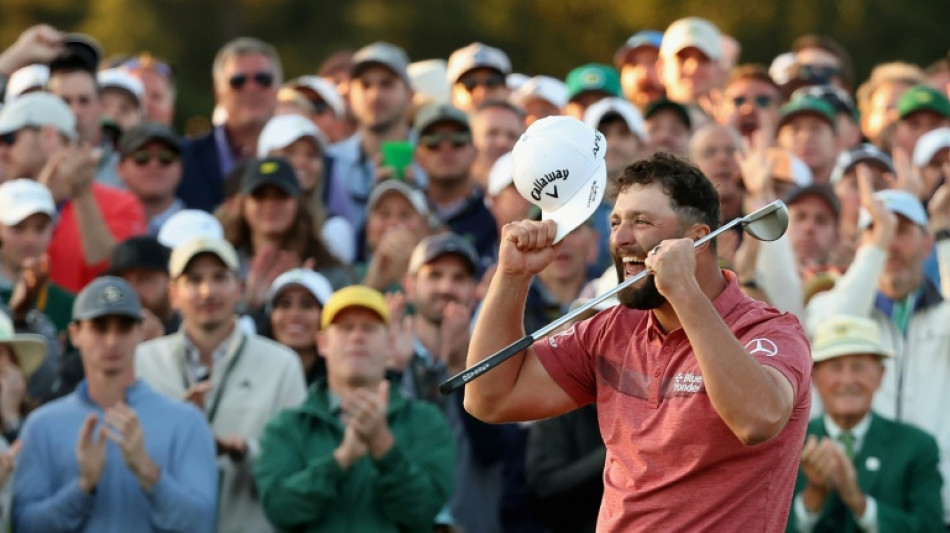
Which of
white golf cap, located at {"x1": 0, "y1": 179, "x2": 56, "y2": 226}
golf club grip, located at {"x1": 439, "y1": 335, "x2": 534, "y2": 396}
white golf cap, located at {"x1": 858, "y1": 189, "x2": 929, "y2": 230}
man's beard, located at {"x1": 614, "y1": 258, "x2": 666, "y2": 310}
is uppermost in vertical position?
white golf cap, located at {"x1": 0, "y1": 179, "x2": 56, "y2": 226}

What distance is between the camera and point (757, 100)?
15.7 metres

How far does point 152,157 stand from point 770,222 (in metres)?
6.96

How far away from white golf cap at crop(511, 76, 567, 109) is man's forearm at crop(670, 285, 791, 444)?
923cm

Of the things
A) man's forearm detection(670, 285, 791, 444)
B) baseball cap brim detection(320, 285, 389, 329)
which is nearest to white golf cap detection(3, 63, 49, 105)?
baseball cap brim detection(320, 285, 389, 329)

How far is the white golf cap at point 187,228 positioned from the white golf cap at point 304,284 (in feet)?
2.03

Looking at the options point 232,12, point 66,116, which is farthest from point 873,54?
point 66,116

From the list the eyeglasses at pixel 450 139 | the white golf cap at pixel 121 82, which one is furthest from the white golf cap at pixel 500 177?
the white golf cap at pixel 121 82

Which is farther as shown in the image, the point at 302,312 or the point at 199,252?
the point at 302,312

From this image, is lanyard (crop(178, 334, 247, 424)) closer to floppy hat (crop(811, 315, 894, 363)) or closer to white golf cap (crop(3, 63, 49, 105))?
floppy hat (crop(811, 315, 894, 363))

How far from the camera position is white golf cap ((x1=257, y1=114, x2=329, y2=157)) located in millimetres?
13922

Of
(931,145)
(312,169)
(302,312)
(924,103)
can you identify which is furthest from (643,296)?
(924,103)

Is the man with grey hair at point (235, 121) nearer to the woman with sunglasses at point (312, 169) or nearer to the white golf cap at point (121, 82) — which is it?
the woman with sunglasses at point (312, 169)

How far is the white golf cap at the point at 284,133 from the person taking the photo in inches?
548

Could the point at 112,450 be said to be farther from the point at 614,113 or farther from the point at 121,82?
the point at 121,82
